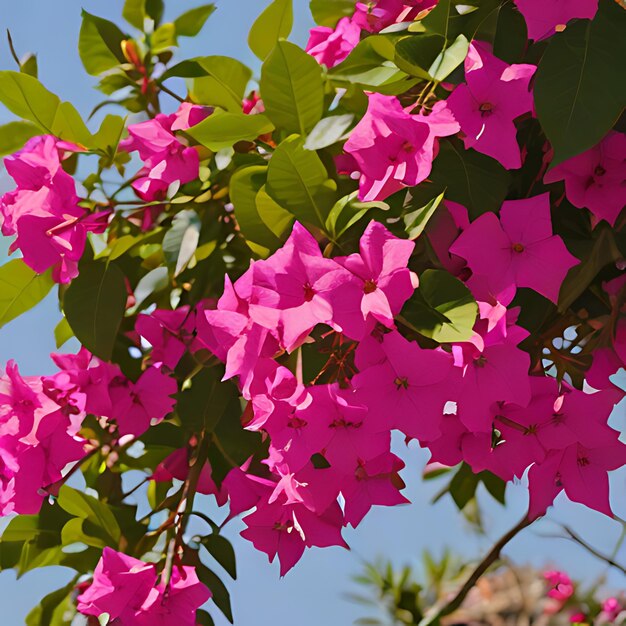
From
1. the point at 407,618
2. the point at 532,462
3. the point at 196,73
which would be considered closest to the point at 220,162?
the point at 196,73

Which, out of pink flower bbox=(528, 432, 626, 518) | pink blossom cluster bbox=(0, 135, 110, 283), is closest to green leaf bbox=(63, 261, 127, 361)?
pink blossom cluster bbox=(0, 135, 110, 283)

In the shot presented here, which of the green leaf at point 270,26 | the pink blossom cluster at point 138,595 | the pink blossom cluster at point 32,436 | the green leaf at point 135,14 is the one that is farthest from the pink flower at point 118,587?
the green leaf at point 135,14

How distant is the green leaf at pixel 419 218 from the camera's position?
52cm

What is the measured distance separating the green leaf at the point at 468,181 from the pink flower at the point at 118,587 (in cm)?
37

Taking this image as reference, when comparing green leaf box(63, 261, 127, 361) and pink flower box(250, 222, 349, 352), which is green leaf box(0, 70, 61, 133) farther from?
pink flower box(250, 222, 349, 352)

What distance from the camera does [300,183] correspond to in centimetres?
59

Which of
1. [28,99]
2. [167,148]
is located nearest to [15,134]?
[28,99]

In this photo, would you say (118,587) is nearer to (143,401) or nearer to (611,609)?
(143,401)

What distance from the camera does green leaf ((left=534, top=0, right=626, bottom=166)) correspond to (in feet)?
1.63

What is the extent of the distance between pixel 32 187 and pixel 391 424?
40 cm

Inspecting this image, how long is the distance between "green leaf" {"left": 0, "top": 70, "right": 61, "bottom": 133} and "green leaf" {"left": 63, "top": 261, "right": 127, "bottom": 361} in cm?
16

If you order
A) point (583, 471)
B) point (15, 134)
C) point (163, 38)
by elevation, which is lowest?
point (583, 471)

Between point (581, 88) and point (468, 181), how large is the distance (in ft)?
0.31

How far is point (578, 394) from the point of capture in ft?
1.89
